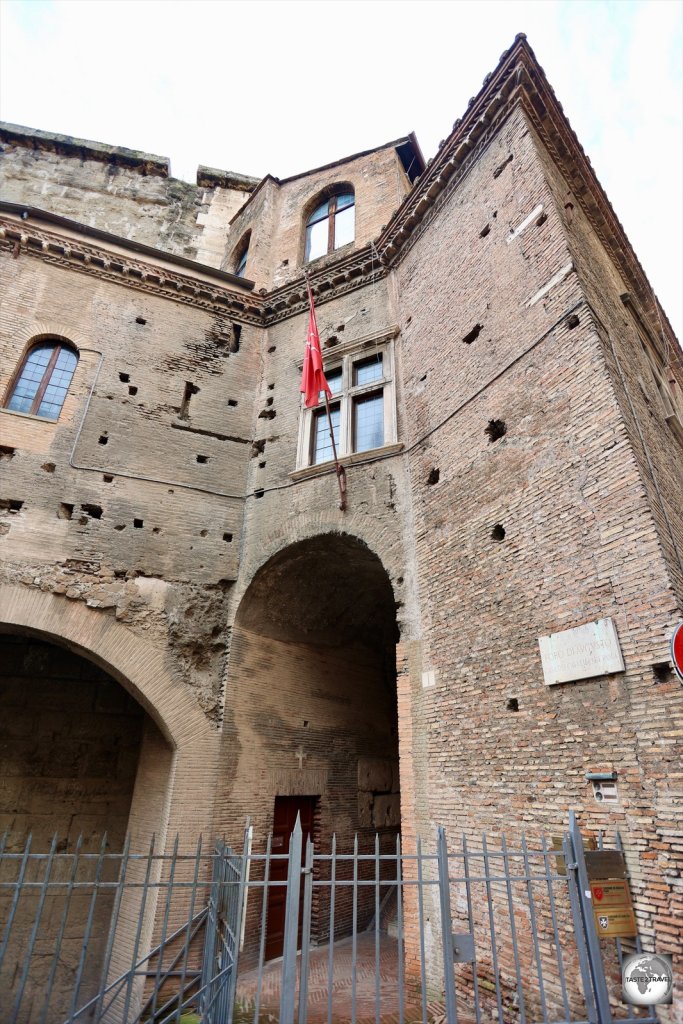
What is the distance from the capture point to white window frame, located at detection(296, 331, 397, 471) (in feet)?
29.3

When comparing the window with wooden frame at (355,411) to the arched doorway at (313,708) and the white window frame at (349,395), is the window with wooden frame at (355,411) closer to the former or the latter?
the white window frame at (349,395)

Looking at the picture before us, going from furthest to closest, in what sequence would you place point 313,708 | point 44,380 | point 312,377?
point 44,380, point 313,708, point 312,377

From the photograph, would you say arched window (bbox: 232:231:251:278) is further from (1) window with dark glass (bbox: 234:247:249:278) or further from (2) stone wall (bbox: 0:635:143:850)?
(2) stone wall (bbox: 0:635:143:850)

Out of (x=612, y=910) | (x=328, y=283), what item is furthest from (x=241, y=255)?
(x=612, y=910)

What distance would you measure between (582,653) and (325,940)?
6.45 metres

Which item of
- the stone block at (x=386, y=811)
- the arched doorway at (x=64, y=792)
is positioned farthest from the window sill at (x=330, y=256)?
the stone block at (x=386, y=811)

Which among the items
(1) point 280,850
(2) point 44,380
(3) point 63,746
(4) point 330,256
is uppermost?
(4) point 330,256

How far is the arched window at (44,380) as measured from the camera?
29.8 ft

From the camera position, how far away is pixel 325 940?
834 cm

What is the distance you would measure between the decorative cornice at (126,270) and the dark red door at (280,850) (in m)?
8.85

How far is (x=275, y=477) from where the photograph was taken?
945 cm

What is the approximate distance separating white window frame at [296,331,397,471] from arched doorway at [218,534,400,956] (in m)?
1.63

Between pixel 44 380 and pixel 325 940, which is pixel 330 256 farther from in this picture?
pixel 325 940

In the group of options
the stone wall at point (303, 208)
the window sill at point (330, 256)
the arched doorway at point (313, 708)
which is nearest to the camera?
the arched doorway at point (313, 708)
